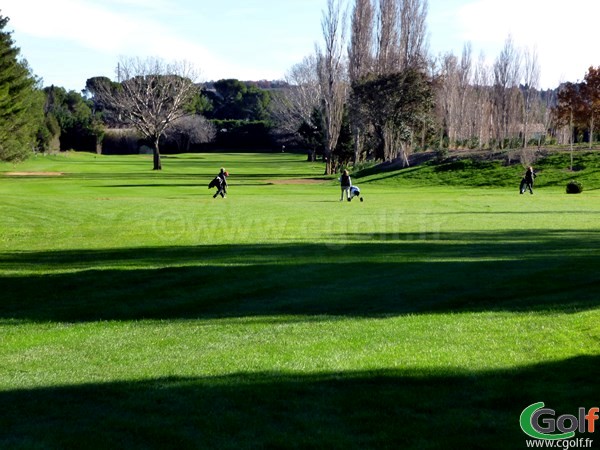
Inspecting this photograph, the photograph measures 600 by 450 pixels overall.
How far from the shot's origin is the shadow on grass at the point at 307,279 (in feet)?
44.2

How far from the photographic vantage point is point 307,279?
16.2 meters

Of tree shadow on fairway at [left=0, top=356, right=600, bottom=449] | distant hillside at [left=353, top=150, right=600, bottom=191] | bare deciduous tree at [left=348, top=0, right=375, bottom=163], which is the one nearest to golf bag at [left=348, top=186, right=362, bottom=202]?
distant hillside at [left=353, top=150, right=600, bottom=191]

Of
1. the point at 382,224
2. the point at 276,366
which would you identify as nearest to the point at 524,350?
the point at 276,366

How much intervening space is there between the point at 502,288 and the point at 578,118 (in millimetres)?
60386

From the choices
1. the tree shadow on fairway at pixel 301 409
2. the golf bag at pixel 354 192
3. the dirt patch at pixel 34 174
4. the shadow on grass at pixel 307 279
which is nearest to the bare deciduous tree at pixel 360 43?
the dirt patch at pixel 34 174

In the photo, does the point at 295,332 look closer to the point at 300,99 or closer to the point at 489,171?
the point at 489,171

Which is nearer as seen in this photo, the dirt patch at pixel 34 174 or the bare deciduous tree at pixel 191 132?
the dirt patch at pixel 34 174

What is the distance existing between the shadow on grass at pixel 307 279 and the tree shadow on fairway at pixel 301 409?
4.43 meters

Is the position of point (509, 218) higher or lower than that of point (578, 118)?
lower

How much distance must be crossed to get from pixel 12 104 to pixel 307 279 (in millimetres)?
64645

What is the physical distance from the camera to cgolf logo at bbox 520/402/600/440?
6.36m

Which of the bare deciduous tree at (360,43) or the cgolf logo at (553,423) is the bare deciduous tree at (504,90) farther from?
the cgolf logo at (553,423)

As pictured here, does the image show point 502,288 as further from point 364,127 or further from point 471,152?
point 364,127

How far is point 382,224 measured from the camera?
27.2 metres
